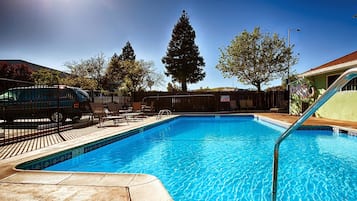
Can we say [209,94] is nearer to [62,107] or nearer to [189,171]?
[62,107]

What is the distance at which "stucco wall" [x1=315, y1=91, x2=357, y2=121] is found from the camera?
9.19 m

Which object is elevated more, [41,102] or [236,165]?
[41,102]

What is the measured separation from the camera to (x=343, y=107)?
9844 mm

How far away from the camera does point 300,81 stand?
12836 millimetres

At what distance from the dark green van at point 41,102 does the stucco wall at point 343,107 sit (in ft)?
37.9

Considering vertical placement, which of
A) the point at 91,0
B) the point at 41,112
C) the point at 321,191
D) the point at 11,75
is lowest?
the point at 321,191

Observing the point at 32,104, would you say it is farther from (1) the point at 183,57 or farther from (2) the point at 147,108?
(1) the point at 183,57

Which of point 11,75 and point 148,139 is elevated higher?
point 11,75

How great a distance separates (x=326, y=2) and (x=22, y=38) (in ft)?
54.1

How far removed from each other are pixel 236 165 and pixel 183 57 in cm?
2493

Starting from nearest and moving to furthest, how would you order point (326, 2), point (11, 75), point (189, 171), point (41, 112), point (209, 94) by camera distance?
point (189, 171) < point (41, 112) < point (326, 2) < point (209, 94) < point (11, 75)

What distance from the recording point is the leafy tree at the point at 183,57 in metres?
28.3

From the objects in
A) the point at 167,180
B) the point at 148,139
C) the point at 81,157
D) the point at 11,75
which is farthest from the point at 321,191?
the point at 11,75

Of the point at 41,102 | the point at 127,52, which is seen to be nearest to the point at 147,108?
the point at 41,102
